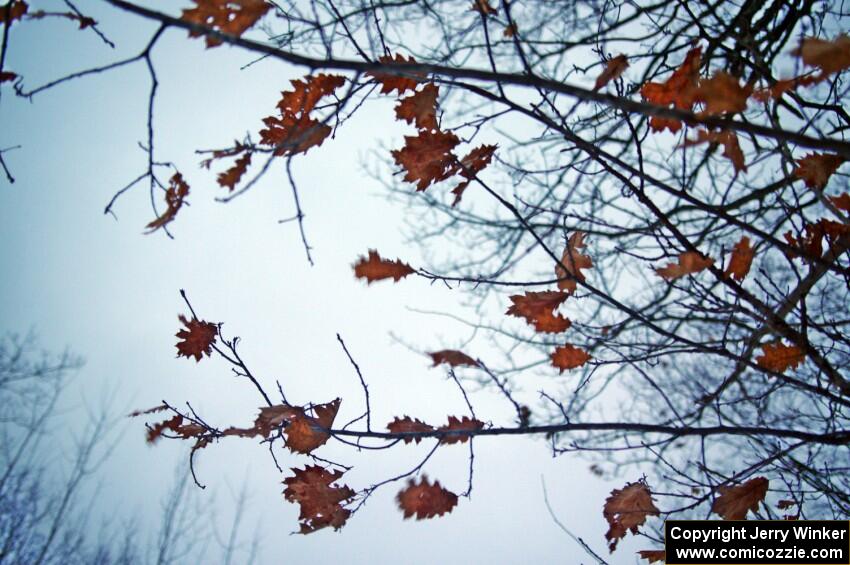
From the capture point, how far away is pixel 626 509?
1.93 m

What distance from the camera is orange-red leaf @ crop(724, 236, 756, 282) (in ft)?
5.50

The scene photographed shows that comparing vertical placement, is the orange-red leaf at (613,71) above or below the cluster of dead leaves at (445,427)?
above

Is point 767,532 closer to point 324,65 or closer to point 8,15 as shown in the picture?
point 324,65

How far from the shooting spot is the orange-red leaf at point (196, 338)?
177 centimetres

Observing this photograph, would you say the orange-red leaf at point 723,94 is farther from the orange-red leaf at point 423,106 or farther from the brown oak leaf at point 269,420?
the brown oak leaf at point 269,420

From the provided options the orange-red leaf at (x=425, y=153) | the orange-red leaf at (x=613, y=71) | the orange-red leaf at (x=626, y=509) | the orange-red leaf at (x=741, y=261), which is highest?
the orange-red leaf at (x=613, y=71)

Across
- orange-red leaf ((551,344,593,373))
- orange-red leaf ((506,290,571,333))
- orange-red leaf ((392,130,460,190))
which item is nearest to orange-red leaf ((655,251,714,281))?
orange-red leaf ((506,290,571,333))

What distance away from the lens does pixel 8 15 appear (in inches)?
48.4

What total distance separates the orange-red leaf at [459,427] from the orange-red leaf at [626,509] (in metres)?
0.73

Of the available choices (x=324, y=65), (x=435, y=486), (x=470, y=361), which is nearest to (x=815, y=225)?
(x=470, y=361)

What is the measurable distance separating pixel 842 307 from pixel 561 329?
326 cm

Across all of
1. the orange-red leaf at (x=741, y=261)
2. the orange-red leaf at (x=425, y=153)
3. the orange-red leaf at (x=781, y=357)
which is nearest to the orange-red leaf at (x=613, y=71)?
the orange-red leaf at (x=425, y=153)

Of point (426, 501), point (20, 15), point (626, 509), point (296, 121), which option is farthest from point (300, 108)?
point (626, 509)

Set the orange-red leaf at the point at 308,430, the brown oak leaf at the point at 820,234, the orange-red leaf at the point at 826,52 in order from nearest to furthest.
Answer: the orange-red leaf at the point at 826,52 → the orange-red leaf at the point at 308,430 → the brown oak leaf at the point at 820,234
